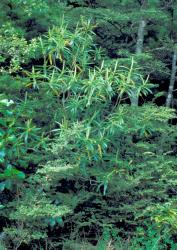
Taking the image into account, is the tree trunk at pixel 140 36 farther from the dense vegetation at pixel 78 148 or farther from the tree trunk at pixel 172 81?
the tree trunk at pixel 172 81

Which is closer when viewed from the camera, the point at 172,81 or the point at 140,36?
the point at 140,36

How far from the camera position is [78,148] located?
6.18 metres

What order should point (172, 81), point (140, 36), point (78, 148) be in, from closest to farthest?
point (78, 148) < point (140, 36) < point (172, 81)

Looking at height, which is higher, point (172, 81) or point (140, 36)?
point (140, 36)

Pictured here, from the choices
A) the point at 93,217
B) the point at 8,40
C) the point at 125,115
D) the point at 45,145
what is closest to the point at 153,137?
the point at 125,115

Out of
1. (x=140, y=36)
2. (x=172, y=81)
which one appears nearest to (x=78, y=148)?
(x=140, y=36)

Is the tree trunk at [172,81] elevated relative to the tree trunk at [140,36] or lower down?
lower down

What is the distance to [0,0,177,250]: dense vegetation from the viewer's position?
20.0ft

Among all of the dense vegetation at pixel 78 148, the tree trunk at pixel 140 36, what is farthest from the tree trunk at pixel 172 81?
the dense vegetation at pixel 78 148

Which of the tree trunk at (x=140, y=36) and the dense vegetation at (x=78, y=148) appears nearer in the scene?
the dense vegetation at (x=78, y=148)

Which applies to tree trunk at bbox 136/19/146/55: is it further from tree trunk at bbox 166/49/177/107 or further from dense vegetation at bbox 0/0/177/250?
tree trunk at bbox 166/49/177/107

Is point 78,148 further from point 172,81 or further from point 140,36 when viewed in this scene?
point 172,81

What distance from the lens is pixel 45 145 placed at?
A: 616 centimetres

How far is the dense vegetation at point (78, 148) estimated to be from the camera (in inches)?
239
